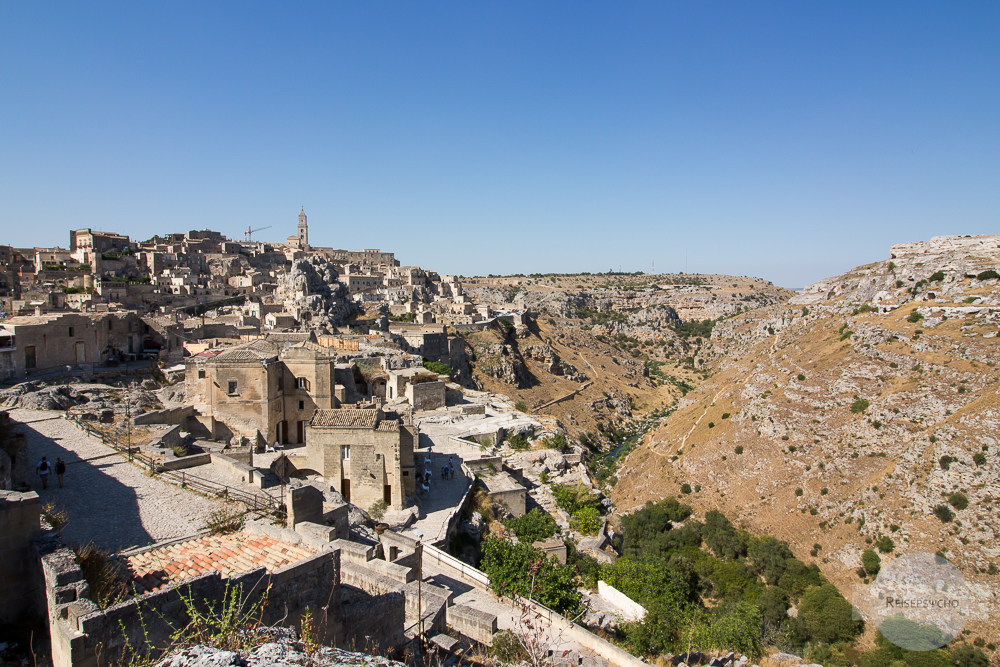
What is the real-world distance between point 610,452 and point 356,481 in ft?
116

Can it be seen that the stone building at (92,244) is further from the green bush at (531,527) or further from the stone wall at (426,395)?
the green bush at (531,527)

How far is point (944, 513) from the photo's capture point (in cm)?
2120

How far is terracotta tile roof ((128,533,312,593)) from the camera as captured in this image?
22.1ft

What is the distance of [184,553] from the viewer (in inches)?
291

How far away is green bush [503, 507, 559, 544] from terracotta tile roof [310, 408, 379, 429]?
5372mm

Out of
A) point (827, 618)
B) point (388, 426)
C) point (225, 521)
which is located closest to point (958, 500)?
point (827, 618)

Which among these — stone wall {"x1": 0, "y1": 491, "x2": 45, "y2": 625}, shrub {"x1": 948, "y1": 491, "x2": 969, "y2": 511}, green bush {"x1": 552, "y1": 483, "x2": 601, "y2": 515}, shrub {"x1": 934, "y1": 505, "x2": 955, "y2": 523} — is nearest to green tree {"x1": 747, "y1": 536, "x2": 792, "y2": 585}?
shrub {"x1": 934, "y1": 505, "x2": 955, "y2": 523}

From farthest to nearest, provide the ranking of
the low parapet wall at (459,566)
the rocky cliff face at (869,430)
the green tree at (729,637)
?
the rocky cliff face at (869,430) → the green tree at (729,637) → the low parapet wall at (459,566)

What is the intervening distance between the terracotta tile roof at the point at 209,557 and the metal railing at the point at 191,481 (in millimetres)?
1256

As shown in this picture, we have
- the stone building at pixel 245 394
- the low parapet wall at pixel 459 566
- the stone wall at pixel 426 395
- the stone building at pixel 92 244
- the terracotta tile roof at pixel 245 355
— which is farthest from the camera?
the stone building at pixel 92 244

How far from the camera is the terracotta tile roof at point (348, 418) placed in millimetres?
15086

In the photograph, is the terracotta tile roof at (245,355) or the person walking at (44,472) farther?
the terracotta tile roof at (245,355)

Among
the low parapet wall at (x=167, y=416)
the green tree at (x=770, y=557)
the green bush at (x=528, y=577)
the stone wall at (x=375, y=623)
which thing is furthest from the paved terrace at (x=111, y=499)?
the green tree at (x=770, y=557)

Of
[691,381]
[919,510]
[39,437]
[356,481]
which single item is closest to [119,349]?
[39,437]
